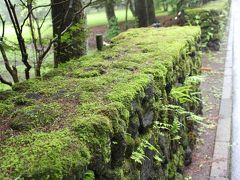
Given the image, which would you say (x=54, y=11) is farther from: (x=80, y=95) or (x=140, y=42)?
(x=80, y=95)

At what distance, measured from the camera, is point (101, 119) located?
2633 mm

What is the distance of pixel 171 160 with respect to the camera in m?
4.79

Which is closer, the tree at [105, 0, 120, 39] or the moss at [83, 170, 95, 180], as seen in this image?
the moss at [83, 170, 95, 180]

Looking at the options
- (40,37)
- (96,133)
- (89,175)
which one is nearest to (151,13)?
(40,37)

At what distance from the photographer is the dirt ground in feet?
19.3

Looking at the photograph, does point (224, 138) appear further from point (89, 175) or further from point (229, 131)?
point (89, 175)

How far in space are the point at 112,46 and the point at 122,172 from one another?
3.04 metres

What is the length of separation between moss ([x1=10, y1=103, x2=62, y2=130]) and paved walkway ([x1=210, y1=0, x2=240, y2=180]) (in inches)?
138

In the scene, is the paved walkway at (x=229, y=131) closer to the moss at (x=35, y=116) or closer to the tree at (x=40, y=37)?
the tree at (x=40, y=37)

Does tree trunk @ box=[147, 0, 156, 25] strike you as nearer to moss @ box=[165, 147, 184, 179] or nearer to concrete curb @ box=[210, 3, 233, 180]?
concrete curb @ box=[210, 3, 233, 180]

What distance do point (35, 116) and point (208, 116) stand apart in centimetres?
608

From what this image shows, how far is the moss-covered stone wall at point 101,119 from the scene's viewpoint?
7.26 feet

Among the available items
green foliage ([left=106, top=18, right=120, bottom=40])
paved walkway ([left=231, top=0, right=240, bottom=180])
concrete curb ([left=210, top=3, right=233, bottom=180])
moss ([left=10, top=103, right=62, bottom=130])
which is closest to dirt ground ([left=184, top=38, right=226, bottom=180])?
concrete curb ([left=210, top=3, right=233, bottom=180])

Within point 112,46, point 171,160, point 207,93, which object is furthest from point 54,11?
point 207,93
